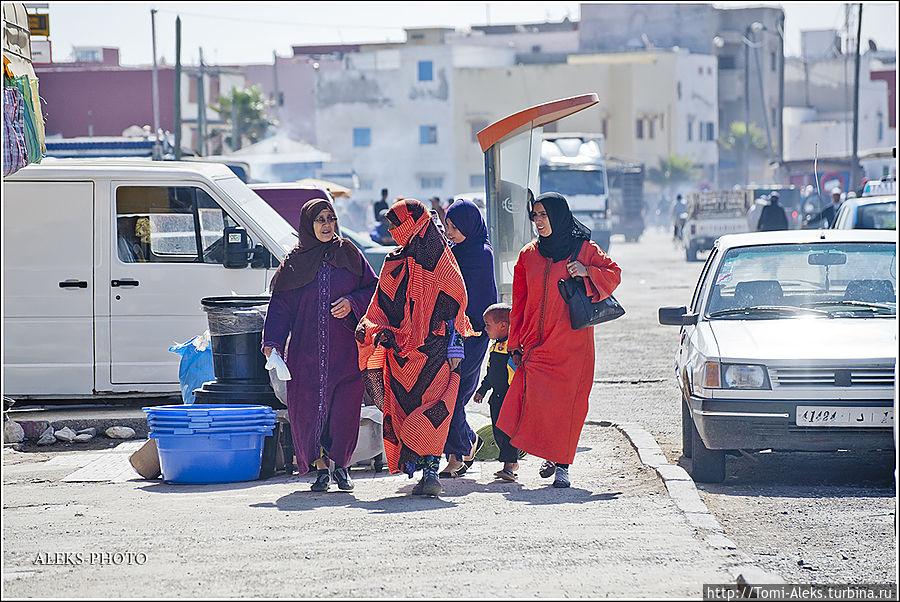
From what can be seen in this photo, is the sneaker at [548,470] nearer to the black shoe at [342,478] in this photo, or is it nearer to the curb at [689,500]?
the curb at [689,500]

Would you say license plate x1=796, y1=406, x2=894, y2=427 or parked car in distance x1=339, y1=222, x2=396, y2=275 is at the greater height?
parked car in distance x1=339, y1=222, x2=396, y2=275

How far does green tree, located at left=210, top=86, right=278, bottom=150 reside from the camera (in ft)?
183

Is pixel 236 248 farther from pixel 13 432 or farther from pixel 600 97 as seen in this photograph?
pixel 600 97

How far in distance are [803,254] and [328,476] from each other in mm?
3359

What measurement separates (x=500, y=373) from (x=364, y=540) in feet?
7.49

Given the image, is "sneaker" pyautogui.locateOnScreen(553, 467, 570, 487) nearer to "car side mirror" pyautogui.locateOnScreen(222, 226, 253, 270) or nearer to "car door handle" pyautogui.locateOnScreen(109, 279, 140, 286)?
"car side mirror" pyautogui.locateOnScreen(222, 226, 253, 270)

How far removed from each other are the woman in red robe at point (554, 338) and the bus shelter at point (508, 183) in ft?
10.4

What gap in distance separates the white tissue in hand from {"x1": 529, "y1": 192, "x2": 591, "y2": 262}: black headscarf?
159 cm

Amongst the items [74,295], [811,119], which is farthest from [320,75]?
[74,295]

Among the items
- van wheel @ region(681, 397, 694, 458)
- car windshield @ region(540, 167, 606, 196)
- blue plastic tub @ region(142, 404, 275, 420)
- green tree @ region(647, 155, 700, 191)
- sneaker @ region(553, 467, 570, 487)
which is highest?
green tree @ region(647, 155, 700, 191)

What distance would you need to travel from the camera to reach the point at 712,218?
3409 cm

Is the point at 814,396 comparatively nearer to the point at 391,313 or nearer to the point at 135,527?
the point at 391,313

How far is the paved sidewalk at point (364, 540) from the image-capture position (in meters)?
4.81

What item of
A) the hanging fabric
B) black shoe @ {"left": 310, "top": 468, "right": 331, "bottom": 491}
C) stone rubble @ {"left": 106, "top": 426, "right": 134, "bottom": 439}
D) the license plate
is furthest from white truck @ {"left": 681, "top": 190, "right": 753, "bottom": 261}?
the hanging fabric
